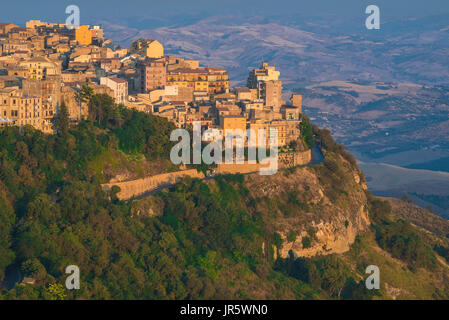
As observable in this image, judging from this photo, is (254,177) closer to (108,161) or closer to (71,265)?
(108,161)

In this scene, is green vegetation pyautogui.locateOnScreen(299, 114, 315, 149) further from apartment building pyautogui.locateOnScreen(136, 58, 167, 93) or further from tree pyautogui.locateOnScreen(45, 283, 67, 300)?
tree pyautogui.locateOnScreen(45, 283, 67, 300)

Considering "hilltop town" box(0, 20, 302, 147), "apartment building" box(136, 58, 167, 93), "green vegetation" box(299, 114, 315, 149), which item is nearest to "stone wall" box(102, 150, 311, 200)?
"green vegetation" box(299, 114, 315, 149)

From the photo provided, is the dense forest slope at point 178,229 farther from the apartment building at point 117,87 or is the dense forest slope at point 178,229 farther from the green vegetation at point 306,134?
the apartment building at point 117,87

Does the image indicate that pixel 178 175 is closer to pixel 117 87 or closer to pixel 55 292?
pixel 117 87

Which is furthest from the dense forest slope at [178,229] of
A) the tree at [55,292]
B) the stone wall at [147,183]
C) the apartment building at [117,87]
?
the apartment building at [117,87]

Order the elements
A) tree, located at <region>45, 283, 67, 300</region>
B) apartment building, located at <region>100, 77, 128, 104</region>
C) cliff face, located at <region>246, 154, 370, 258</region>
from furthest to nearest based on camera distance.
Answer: apartment building, located at <region>100, 77, 128, 104</region> → cliff face, located at <region>246, 154, 370, 258</region> → tree, located at <region>45, 283, 67, 300</region>

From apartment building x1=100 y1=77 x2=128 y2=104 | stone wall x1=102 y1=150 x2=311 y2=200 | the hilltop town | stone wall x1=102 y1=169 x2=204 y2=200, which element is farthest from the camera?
apartment building x1=100 y1=77 x2=128 y2=104

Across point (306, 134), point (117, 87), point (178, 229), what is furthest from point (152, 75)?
point (178, 229)
